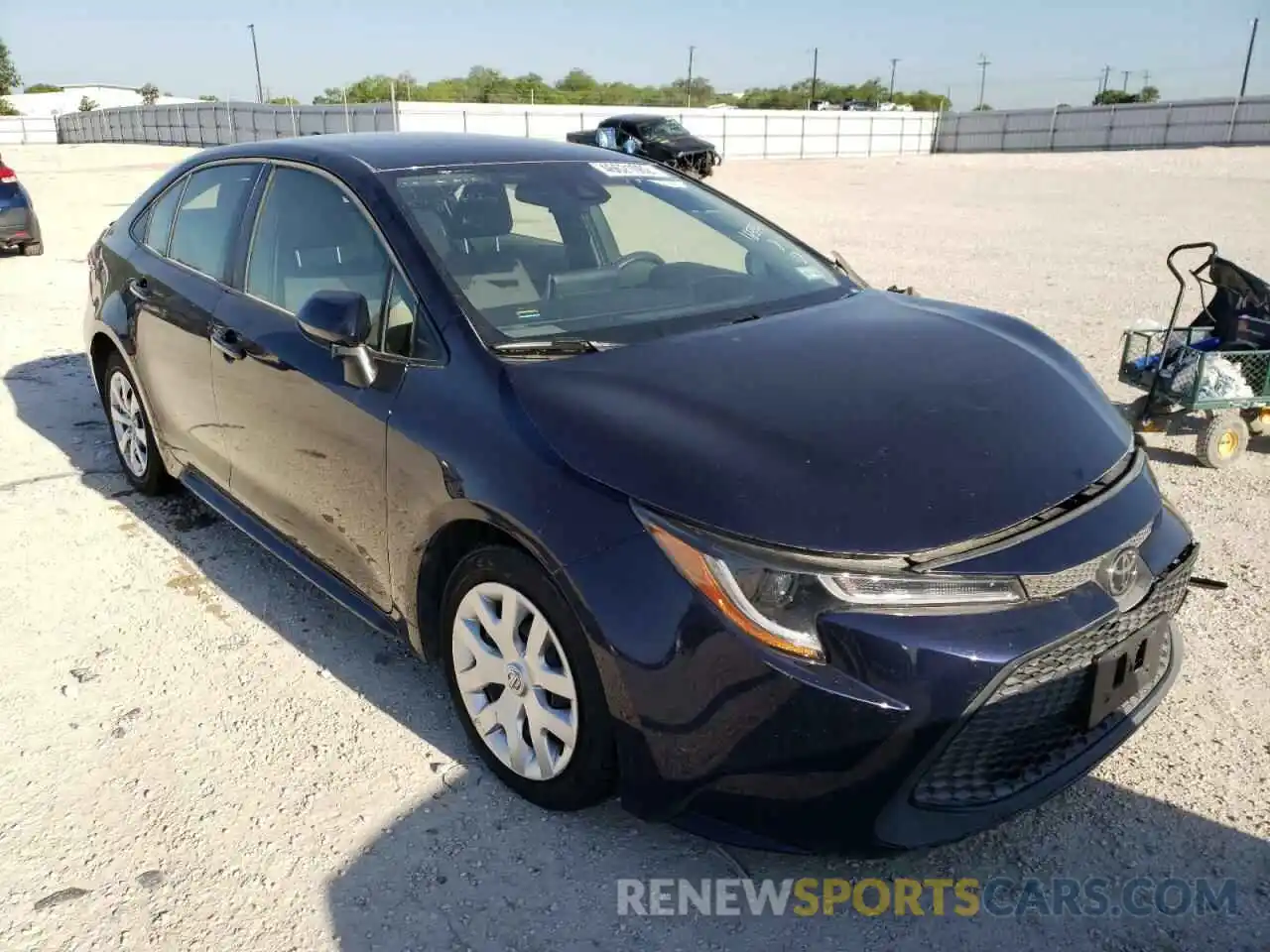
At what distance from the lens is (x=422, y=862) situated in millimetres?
2461

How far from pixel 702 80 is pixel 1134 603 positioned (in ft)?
337

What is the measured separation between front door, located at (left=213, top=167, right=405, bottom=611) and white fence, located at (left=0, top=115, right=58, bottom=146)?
190 feet

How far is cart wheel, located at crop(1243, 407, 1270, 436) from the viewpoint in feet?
16.5

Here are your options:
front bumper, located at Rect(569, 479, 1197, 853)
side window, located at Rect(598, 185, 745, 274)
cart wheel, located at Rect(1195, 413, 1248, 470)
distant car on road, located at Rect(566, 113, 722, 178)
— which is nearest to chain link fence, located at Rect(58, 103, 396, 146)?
distant car on road, located at Rect(566, 113, 722, 178)

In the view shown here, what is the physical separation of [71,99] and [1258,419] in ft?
301

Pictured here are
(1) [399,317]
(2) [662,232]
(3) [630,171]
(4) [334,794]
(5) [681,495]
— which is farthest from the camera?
(3) [630,171]

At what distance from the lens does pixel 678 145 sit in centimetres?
2547

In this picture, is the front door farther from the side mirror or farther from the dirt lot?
the dirt lot

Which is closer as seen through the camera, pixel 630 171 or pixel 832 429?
pixel 832 429

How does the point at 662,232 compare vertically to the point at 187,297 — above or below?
above

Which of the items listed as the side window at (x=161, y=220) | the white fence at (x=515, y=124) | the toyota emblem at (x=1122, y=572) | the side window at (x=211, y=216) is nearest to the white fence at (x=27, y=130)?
the white fence at (x=515, y=124)

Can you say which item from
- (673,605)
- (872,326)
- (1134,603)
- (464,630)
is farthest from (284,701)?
(1134,603)

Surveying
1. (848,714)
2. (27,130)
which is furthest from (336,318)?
(27,130)

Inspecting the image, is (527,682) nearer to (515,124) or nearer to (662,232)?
(662,232)
